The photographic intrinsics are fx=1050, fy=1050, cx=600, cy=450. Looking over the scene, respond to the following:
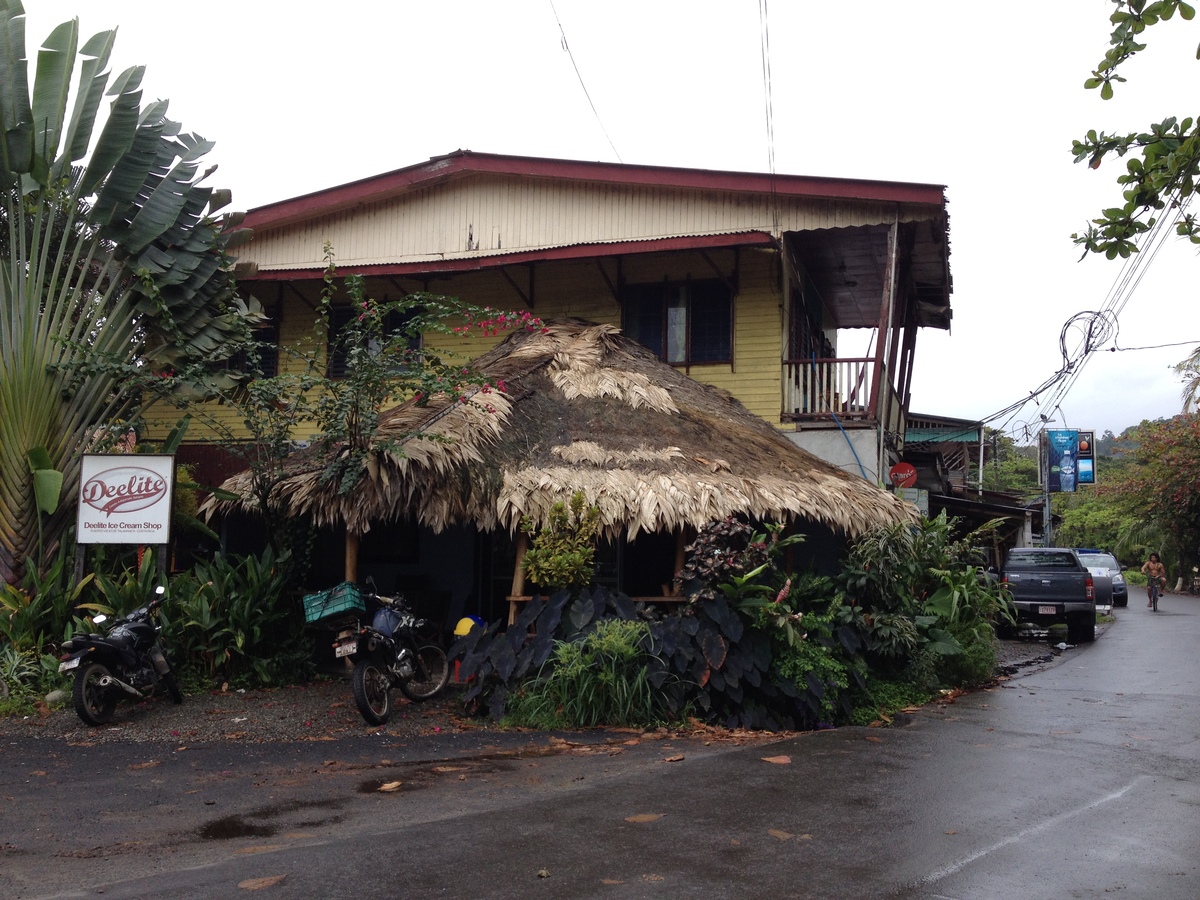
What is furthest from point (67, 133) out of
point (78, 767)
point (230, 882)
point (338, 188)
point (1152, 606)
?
point (1152, 606)

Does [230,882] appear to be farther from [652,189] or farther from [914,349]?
[914,349]

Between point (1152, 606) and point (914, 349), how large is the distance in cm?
1356

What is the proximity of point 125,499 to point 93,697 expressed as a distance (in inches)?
84.1

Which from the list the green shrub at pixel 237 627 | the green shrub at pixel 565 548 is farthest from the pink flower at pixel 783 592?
the green shrub at pixel 237 627

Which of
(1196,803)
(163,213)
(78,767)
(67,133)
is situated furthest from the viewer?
(163,213)

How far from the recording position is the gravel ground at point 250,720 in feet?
27.7

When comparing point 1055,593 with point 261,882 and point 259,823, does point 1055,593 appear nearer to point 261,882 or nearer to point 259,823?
point 259,823

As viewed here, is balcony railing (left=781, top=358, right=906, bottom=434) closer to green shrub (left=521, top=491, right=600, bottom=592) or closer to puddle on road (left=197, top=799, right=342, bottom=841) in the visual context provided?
green shrub (left=521, top=491, right=600, bottom=592)

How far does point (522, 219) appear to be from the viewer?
15094 mm

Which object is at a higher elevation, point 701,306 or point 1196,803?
point 701,306

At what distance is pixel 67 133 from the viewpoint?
424 inches

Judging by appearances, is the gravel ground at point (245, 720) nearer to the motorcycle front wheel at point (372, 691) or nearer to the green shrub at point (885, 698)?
the motorcycle front wheel at point (372, 691)

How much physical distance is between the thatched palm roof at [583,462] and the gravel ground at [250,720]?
5.36 ft

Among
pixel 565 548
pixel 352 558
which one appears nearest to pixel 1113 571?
pixel 565 548
